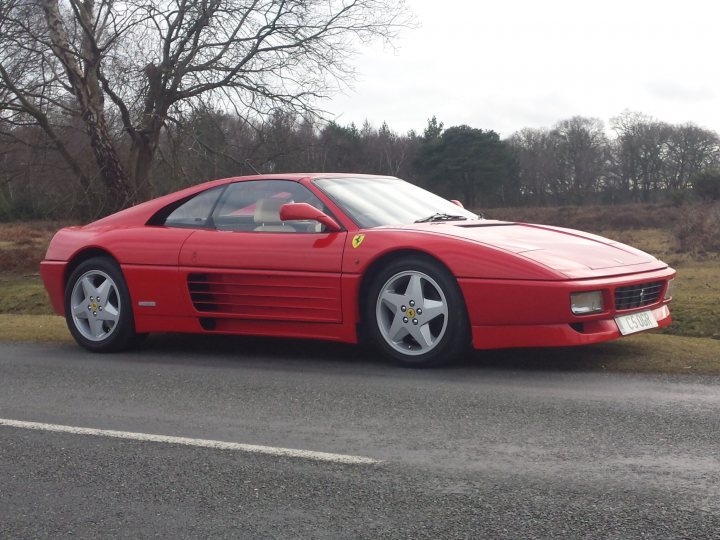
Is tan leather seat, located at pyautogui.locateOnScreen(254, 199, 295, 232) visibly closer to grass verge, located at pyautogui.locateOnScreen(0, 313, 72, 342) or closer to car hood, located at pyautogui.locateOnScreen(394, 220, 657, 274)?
car hood, located at pyautogui.locateOnScreen(394, 220, 657, 274)

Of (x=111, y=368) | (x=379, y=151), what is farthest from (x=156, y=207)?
(x=379, y=151)

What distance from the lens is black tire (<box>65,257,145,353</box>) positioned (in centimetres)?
758

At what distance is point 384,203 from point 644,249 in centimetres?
1457

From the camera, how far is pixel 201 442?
4.47 meters

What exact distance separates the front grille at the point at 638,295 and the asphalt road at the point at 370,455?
A: 58 cm

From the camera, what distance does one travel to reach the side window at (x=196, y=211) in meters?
7.51

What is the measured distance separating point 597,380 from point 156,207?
390cm

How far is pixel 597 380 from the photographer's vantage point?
5.70m

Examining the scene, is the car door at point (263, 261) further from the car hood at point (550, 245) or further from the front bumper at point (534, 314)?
the front bumper at point (534, 314)

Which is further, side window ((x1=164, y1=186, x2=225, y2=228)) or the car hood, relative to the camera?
side window ((x1=164, y1=186, x2=225, y2=228))

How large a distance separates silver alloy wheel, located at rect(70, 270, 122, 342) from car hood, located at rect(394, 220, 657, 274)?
268 centimetres

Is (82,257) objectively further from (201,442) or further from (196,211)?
(201,442)

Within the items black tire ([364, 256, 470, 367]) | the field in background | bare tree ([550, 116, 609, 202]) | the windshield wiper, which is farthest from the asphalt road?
bare tree ([550, 116, 609, 202])

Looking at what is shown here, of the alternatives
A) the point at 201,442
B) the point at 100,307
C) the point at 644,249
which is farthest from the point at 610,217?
the point at 201,442
